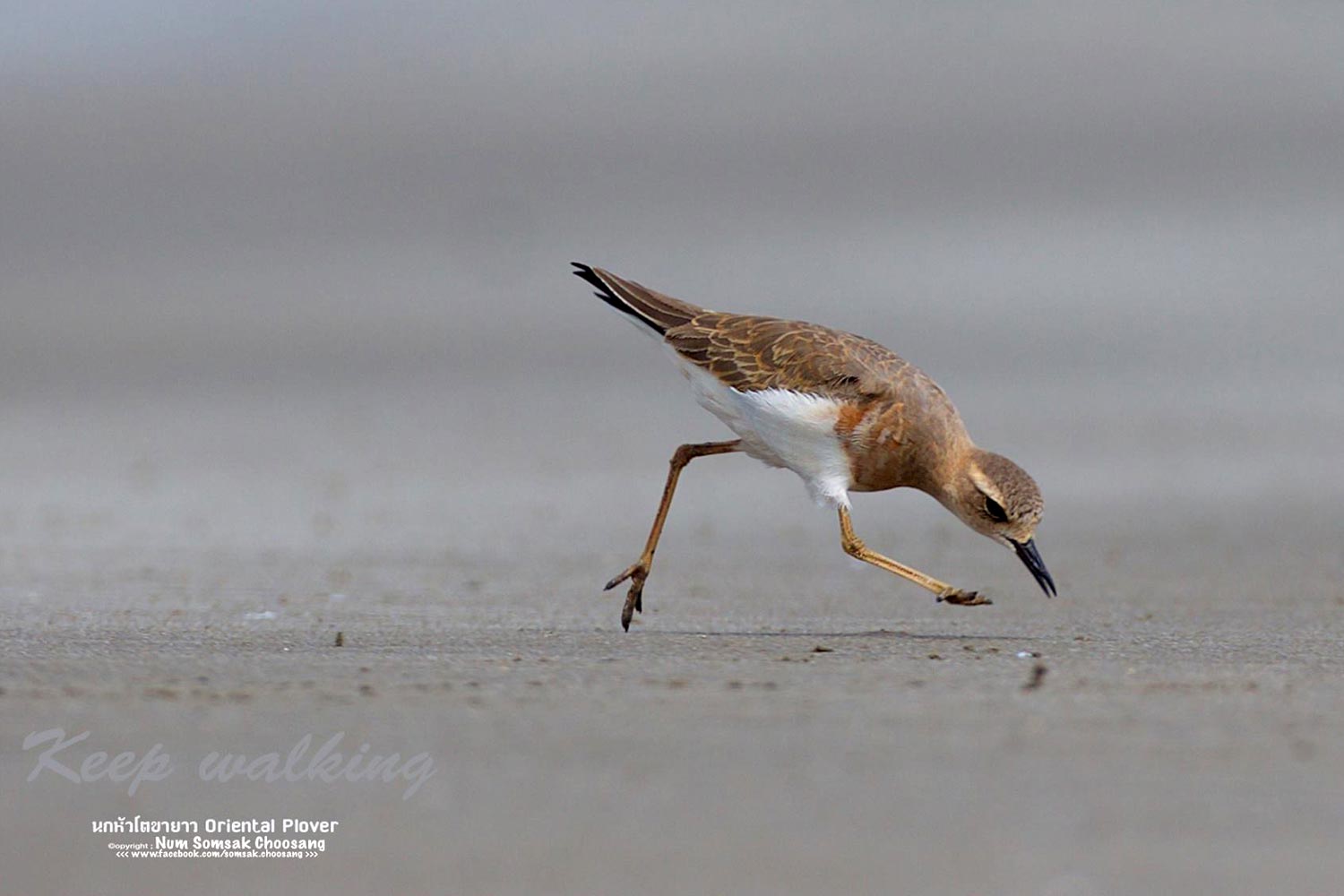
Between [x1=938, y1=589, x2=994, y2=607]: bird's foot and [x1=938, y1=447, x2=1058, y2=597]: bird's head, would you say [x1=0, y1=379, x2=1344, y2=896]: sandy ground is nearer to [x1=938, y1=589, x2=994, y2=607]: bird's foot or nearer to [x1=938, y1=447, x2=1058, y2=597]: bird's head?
[x1=938, y1=589, x2=994, y2=607]: bird's foot

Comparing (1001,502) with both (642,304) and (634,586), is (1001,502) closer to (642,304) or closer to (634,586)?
(634,586)

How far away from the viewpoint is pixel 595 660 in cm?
702

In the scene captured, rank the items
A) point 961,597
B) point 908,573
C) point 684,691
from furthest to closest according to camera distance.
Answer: point 908,573 < point 961,597 < point 684,691

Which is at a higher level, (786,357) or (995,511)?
(786,357)

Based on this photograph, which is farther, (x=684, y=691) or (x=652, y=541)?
(x=652, y=541)

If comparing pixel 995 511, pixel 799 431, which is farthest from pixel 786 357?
pixel 995 511

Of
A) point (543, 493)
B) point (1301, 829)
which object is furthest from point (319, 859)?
point (543, 493)

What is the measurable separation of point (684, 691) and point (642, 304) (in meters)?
3.99

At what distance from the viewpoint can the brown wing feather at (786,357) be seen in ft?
29.0

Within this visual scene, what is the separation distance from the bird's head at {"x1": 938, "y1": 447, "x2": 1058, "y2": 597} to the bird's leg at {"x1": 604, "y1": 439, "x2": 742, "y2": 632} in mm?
1264

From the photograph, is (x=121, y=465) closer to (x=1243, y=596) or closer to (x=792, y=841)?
(x=1243, y=596)

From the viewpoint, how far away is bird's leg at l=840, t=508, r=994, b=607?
846 centimetres

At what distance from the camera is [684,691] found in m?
6.21

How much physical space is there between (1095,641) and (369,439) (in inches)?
386
